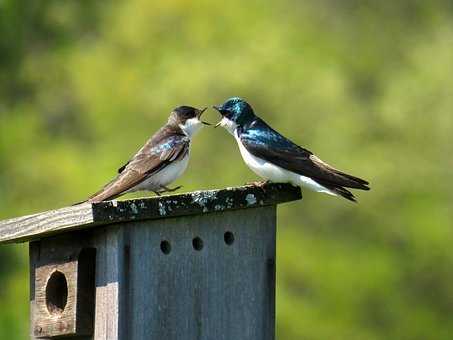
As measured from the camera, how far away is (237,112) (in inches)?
223

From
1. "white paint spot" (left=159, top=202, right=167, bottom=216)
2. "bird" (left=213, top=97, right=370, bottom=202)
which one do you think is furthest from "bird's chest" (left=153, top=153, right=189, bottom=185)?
"white paint spot" (left=159, top=202, right=167, bottom=216)

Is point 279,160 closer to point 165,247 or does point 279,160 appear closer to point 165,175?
point 165,175

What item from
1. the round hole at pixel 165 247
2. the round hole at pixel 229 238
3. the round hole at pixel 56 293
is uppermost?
the round hole at pixel 229 238

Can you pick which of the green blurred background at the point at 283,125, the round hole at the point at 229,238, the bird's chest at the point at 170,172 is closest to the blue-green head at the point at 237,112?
the bird's chest at the point at 170,172

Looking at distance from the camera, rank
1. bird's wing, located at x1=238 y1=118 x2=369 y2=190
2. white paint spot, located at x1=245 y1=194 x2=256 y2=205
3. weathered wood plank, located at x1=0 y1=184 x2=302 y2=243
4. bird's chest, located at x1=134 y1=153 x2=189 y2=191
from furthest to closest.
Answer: bird's chest, located at x1=134 y1=153 x2=189 y2=191
bird's wing, located at x1=238 y1=118 x2=369 y2=190
white paint spot, located at x1=245 y1=194 x2=256 y2=205
weathered wood plank, located at x1=0 y1=184 x2=302 y2=243

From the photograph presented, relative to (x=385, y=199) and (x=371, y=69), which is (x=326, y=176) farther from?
(x=371, y=69)

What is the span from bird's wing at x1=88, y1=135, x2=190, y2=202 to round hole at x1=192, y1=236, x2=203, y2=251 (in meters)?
0.45

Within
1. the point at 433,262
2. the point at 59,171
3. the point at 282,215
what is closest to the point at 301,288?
the point at 282,215

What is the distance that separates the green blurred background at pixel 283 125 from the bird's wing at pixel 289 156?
7.15 meters

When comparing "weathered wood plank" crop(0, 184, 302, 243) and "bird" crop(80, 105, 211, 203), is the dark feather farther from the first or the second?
"weathered wood plank" crop(0, 184, 302, 243)

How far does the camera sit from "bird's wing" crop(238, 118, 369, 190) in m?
5.16

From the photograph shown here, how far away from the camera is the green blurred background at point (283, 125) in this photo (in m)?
14.2

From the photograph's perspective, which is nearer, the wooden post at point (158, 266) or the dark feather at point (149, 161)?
the wooden post at point (158, 266)

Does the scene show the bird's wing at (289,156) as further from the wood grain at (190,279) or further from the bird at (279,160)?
the wood grain at (190,279)
